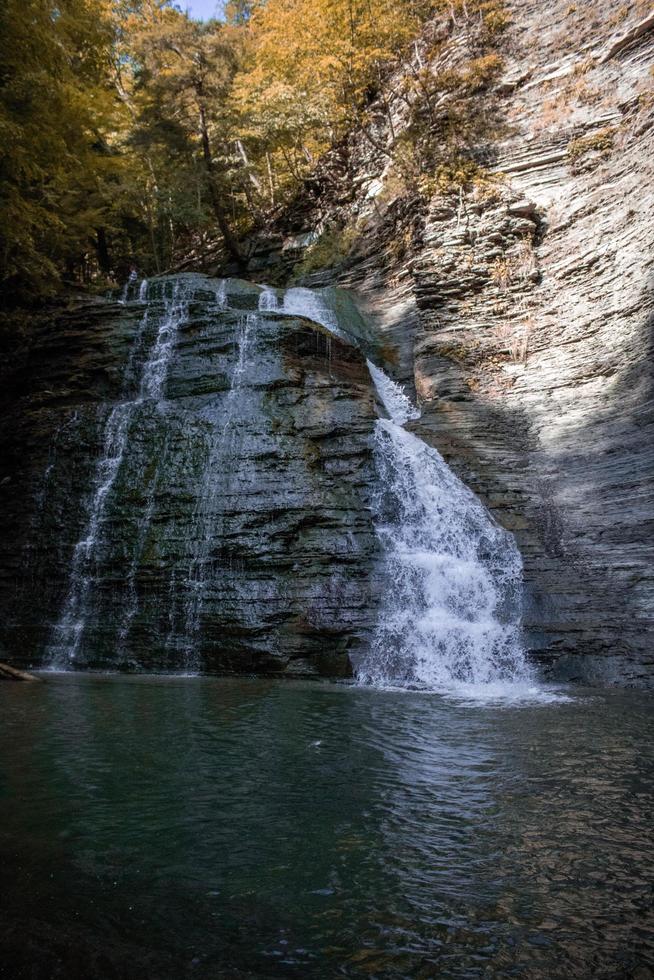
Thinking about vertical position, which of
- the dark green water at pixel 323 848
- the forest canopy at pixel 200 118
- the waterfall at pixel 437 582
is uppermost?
the forest canopy at pixel 200 118

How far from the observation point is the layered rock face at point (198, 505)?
9695mm

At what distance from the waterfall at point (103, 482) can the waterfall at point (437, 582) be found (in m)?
4.27

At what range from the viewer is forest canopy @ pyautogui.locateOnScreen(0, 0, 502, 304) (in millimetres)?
18344

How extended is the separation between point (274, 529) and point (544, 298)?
850 cm

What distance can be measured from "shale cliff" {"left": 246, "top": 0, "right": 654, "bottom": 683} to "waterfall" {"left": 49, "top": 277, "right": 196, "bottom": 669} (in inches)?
217

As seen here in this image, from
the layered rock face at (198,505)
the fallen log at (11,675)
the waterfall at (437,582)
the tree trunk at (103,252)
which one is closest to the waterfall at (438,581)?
the waterfall at (437,582)

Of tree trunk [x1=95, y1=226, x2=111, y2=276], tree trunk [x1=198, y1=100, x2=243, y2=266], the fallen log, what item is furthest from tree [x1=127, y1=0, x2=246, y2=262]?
the fallen log

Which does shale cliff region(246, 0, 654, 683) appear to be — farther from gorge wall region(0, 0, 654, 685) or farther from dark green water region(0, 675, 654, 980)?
dark green water region(0, 675, 654, 980)

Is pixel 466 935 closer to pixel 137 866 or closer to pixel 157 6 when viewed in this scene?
pixel 137 866

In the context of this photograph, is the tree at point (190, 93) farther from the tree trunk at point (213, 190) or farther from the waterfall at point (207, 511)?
the waterfall at point (207, 511)

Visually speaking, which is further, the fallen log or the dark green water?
the fallen log

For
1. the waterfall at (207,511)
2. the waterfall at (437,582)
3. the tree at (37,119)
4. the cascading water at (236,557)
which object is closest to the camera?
the waterfall at (437,582)

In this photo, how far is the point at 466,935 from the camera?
2.34 m

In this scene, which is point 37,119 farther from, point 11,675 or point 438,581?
point 438,581
